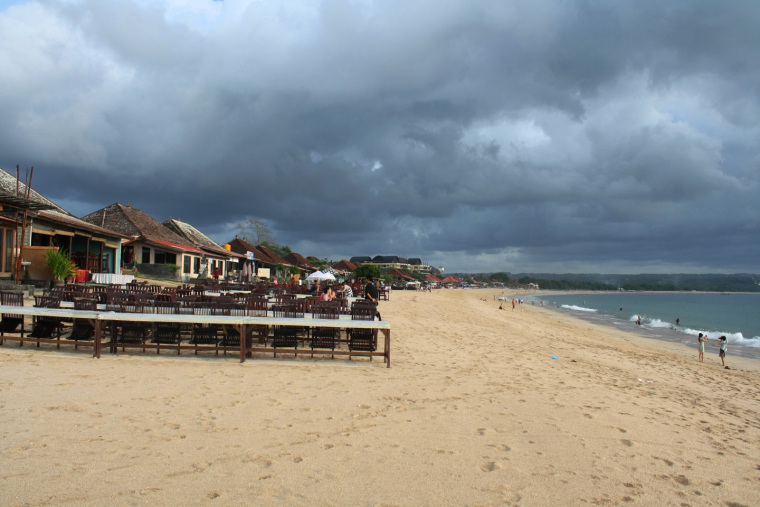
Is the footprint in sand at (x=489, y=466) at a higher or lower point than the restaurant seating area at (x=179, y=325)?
lower

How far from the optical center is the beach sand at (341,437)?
3158 mm

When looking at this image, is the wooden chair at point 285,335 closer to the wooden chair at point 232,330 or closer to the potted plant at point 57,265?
the wooden chair at point 232,330

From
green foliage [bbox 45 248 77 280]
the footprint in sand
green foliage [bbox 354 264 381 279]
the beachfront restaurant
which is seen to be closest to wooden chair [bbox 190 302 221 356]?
the footprint in sand

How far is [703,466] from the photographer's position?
167 inches

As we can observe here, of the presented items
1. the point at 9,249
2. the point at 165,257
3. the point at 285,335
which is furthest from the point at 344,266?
the point at 285,335

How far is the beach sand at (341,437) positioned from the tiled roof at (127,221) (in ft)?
65.5

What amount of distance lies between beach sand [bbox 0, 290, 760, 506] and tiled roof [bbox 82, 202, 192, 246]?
20.0 m

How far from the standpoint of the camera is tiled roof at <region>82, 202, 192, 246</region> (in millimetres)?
25281

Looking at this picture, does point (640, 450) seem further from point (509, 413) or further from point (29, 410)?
point (29, 410)

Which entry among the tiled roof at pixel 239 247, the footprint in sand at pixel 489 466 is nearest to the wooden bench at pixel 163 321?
the footprint in sand at pixel 489 466

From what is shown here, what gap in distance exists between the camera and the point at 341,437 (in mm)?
4117

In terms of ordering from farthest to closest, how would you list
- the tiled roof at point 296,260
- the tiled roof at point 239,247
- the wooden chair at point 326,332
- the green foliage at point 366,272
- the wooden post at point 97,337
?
the tiled roof at point 296,260 → the tiled roof at point 239,247 → the green foliage at point 366,272 → the wooden chair at point 326,332 → the wooden post at point 97,337

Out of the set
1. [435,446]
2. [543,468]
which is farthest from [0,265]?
[543,468]

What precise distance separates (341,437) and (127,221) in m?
26.4
